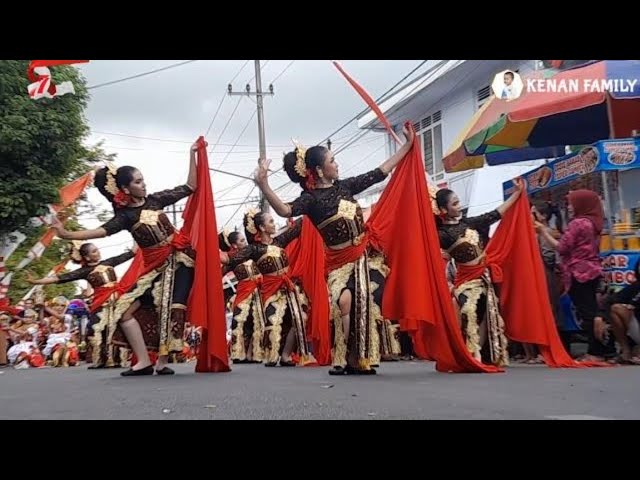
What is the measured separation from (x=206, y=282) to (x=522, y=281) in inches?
118

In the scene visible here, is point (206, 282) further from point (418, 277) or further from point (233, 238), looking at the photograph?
point (233, 238)

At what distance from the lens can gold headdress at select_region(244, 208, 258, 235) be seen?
30.8 feet

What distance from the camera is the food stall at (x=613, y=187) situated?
7812mm

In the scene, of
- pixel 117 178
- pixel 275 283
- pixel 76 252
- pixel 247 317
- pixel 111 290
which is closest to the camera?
pixel 117 178

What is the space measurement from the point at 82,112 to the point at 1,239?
3.26m

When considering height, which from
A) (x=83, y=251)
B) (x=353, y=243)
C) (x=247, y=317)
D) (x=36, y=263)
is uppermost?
(x=36, y=263)

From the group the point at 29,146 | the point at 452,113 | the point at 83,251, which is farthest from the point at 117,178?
the point at 452,113

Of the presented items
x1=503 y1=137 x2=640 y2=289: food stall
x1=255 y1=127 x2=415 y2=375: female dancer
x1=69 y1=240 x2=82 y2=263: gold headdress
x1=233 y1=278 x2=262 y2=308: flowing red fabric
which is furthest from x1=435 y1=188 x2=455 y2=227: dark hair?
x1=69 y1=240 x2=82 y2=263: gold headdress

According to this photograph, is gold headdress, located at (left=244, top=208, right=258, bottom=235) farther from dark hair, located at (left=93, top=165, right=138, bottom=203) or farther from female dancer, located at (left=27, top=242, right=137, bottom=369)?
dark hair, located at (left=93, top=165, right=138, bottom=203)

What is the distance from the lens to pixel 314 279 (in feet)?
29.3

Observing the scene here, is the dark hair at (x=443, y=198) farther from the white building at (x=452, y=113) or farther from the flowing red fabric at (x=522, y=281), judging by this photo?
the white building at (x=452, y=113)

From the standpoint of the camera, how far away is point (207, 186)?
707cm
